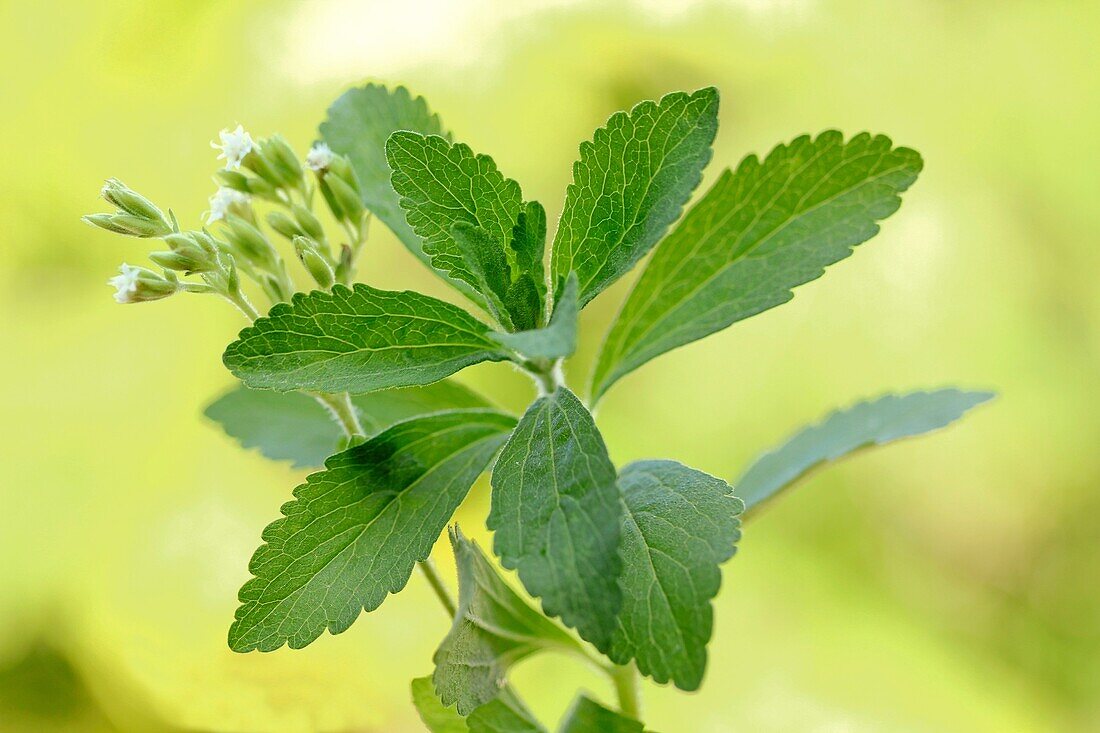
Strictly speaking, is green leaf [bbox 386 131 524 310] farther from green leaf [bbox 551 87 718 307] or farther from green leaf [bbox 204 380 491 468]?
green leaf [bbox 204 380 491 468]

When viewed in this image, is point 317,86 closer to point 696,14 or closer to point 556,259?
point 696,14

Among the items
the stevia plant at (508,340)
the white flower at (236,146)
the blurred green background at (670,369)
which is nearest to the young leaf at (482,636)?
the stevia plant at (508,340)

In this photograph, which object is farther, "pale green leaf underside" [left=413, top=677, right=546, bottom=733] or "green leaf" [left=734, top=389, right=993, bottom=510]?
"green leaf" [left=734, top=389, right=993, bottom=510]

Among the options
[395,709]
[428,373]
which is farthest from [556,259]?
[395,709]

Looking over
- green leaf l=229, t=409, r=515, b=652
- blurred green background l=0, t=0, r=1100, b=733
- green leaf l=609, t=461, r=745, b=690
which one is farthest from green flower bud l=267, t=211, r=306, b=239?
blurred green background l=0, t=0, r=1100, b=733

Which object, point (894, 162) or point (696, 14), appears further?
point (696, 14)

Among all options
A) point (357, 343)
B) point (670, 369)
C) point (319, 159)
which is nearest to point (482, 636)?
point (357, 343)

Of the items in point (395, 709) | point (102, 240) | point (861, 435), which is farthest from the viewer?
point (102, 240)
